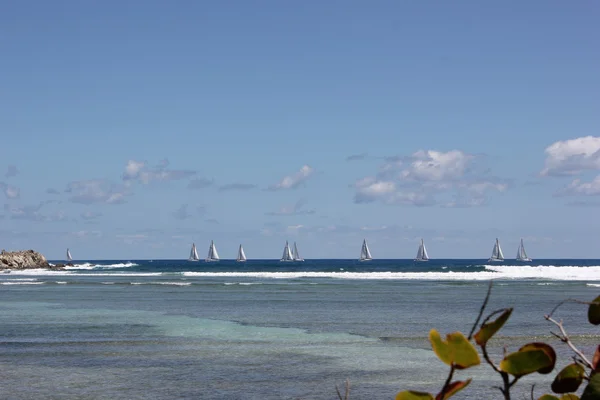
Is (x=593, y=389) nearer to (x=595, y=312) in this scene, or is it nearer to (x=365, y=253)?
(x=595, y=312)

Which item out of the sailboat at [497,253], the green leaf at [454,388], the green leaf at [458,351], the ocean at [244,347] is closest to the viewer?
the green leaf at [458,351]

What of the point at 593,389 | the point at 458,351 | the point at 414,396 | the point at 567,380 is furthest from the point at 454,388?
the point at 567,380

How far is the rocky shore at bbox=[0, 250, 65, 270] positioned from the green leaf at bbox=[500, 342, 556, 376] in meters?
120

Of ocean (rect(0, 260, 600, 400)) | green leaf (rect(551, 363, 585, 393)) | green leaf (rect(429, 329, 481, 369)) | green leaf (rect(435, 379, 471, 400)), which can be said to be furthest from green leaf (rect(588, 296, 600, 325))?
ocean (rect(0, 260, 600, 400))

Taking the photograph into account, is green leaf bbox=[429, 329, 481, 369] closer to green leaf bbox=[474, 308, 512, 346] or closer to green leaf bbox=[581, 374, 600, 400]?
green leaf bbox=[474, 308, 512, 346]

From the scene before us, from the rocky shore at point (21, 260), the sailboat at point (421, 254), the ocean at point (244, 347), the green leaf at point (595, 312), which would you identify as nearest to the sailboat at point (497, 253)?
the sailboat at point (421, 254)

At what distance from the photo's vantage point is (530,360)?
1.89 m

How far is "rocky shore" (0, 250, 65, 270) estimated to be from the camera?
11519 centimetres

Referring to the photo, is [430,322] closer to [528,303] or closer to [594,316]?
[528,303]

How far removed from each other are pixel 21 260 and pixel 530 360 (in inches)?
4968

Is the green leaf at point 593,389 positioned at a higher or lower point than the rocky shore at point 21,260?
lower

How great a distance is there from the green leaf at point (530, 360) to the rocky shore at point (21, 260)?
120 meters

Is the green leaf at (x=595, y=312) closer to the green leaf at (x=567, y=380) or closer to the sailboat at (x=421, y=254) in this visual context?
the green leaf at (x=567, y=380)

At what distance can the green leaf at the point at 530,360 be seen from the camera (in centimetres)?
189
